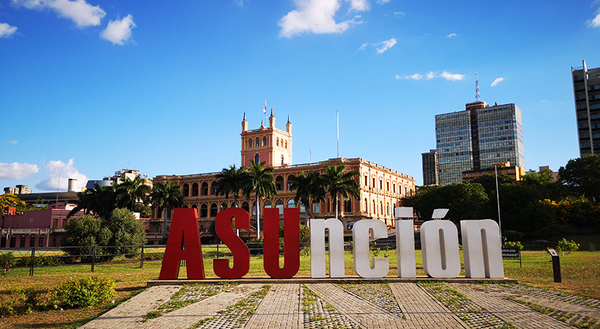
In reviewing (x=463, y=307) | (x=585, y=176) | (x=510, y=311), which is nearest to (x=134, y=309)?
(x=463, y=307)

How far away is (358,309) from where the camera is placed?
10.6 metres

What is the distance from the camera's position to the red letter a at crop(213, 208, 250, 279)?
14.9 metres

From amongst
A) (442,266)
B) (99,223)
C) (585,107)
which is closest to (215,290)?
(442,266)

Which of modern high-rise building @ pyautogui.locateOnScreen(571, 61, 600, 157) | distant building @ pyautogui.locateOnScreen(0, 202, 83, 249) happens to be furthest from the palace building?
modern high-rise building @ pyautogui.locateOnScreen(571, 61, 600, 157)

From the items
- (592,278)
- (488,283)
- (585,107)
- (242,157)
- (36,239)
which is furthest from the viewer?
(585,107)

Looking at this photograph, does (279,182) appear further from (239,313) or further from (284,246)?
(239,313)

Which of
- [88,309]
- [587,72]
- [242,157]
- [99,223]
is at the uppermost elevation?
[587,72]

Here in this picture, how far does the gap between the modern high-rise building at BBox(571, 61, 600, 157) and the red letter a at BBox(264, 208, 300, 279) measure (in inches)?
3566

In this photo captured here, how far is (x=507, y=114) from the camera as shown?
410 feet

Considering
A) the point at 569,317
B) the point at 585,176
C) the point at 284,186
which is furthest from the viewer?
the point at 284,186

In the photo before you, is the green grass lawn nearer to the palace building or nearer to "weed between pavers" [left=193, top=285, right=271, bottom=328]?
"weed between pavers" [left=193, top=285, right=271, bottom=328]

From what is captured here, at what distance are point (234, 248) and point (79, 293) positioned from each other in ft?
16.7

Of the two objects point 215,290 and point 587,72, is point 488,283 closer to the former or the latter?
point 215,290

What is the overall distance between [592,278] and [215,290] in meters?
12.9
